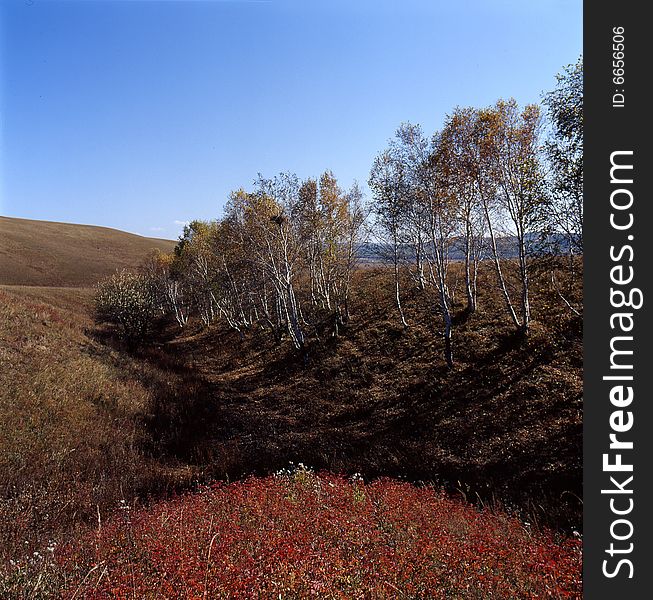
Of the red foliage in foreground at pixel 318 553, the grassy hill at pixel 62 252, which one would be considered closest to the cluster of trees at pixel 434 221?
the red foliage in foreground at pixel 318 553

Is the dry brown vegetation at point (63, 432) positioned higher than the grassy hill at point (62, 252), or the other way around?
the grassy hill at point (62, 252)

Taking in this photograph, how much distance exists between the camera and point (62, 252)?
292 ft

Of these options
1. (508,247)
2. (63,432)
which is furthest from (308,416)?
(508,247)

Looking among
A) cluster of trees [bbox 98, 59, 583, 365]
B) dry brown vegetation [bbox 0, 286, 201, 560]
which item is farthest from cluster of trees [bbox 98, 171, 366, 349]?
dry brown vegetation [bbox 0, 286, 201, 560]

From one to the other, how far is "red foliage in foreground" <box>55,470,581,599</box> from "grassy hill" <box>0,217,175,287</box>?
8075cm

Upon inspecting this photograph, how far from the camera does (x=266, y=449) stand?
47.8ft

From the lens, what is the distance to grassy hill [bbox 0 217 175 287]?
7375 centimetres

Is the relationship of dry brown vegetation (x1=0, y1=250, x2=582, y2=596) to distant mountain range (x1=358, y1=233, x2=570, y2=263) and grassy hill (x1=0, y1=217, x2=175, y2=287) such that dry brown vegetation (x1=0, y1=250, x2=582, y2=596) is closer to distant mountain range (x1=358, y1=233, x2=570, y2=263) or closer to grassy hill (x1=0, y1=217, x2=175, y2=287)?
distant mountain range (x1=358, y1=233, x2=570, y2=263)

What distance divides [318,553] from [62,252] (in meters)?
107

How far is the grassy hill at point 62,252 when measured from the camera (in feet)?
242

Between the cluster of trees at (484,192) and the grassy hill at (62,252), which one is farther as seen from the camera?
the grassy hill at (62,252)

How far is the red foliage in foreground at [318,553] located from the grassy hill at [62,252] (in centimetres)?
8075

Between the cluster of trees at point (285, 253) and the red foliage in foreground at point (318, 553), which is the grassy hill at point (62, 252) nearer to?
the cluster of trees at point (285, 253)

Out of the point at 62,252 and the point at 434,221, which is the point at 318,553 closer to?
the point at 434,221
